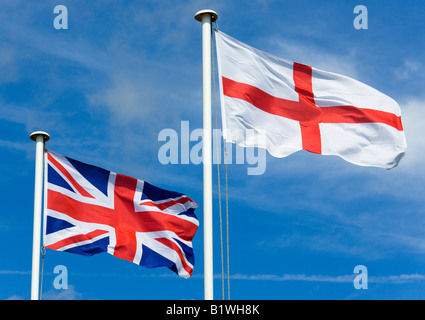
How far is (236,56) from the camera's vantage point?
51.9 feet

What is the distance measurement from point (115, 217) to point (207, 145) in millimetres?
5596

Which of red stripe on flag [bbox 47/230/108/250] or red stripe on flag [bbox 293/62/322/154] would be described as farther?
red stripe on flag [bbox 47/230/108/250]

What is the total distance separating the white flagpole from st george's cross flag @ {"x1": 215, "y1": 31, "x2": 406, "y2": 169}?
52cm

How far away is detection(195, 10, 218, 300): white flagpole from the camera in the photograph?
1319 cm

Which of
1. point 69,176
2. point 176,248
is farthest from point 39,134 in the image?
point 176,248

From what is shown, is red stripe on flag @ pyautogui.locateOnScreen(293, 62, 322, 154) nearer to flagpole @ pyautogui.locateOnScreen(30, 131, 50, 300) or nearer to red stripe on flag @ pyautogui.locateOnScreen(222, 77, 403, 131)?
red stripe on flag @ pyautogui.locateOnScreen(222, 77, 403, 131)

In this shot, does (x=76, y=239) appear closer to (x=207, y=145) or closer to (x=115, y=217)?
(x=115, y=217)

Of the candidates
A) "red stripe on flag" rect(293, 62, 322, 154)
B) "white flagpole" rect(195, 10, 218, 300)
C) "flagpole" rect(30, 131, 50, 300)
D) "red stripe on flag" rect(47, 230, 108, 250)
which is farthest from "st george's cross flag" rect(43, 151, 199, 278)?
"white flagpole" rect(195, 10, 218, 300)

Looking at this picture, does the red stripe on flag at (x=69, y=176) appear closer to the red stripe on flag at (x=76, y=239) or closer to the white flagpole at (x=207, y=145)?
the red stripe on flag at (x=76, y=239)

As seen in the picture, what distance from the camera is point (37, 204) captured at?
1738 centimetres
